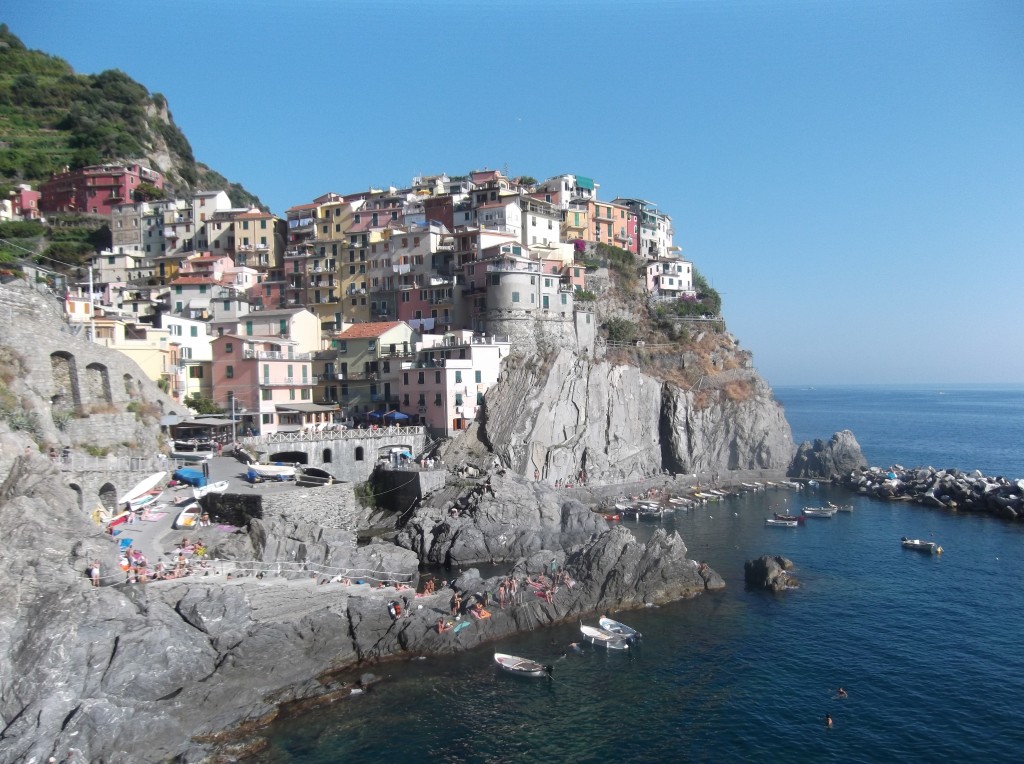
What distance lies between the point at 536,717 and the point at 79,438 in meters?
26.2

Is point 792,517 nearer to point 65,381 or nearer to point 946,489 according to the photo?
point 946,489

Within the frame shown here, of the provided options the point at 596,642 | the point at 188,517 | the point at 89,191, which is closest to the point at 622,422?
the point at 596,642

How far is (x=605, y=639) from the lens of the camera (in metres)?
30.2

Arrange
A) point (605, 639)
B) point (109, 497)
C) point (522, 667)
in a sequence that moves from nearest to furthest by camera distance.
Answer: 1. point (522, 667)
2. point (605, 639)
3. point (109, 497)

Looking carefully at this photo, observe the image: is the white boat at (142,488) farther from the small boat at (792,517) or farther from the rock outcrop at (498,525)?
the small boat at (792,517)

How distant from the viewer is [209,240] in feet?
255

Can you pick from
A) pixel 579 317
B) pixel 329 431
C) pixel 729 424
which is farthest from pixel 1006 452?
pixel 329 431

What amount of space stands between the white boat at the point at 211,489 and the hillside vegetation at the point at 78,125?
216ft

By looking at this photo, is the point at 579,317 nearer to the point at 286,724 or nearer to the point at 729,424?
the point at 729,424

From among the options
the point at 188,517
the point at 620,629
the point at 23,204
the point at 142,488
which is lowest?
the point at 620,629

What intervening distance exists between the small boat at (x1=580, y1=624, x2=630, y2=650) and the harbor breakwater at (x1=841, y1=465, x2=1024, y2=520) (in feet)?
134

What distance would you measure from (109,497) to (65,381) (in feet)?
27.4

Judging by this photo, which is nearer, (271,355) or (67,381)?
(67,381)

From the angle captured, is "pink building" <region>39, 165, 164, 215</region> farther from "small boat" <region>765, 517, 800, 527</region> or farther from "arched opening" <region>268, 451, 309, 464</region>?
Result: "small boat" <region>765, 517, 800, 527</region>
